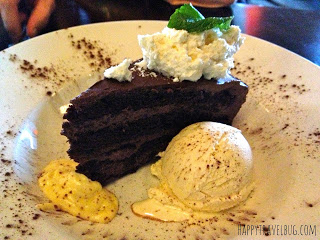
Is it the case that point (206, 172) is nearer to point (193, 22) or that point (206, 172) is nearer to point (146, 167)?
point (146, 167)

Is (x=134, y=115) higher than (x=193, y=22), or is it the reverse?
(x=193, y=22)

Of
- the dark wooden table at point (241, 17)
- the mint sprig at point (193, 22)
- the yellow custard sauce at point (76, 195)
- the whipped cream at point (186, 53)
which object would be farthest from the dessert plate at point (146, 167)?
the mint sprig at point (193, 22)

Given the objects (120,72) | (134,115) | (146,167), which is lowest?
(146,167)

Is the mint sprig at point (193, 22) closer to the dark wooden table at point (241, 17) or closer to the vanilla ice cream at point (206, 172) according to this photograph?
the vanilla ice cream at point (206, 172)

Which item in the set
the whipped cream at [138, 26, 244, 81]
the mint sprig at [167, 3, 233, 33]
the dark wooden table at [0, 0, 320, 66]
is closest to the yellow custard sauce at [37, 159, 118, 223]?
the whipped cream at [138, 26, 244, 81]

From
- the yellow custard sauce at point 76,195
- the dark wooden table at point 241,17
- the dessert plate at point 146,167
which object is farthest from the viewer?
the dark wooden table at point 241,17

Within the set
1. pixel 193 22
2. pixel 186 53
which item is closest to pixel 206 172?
pixel 186 53

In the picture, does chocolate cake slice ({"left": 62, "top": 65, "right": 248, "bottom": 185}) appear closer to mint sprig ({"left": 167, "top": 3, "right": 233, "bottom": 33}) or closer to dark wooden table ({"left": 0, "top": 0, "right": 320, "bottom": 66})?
mint sprig ({"left": 167, "top": 3, "right": 233, "bottom": 33})

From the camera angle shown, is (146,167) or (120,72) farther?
(146,167)
